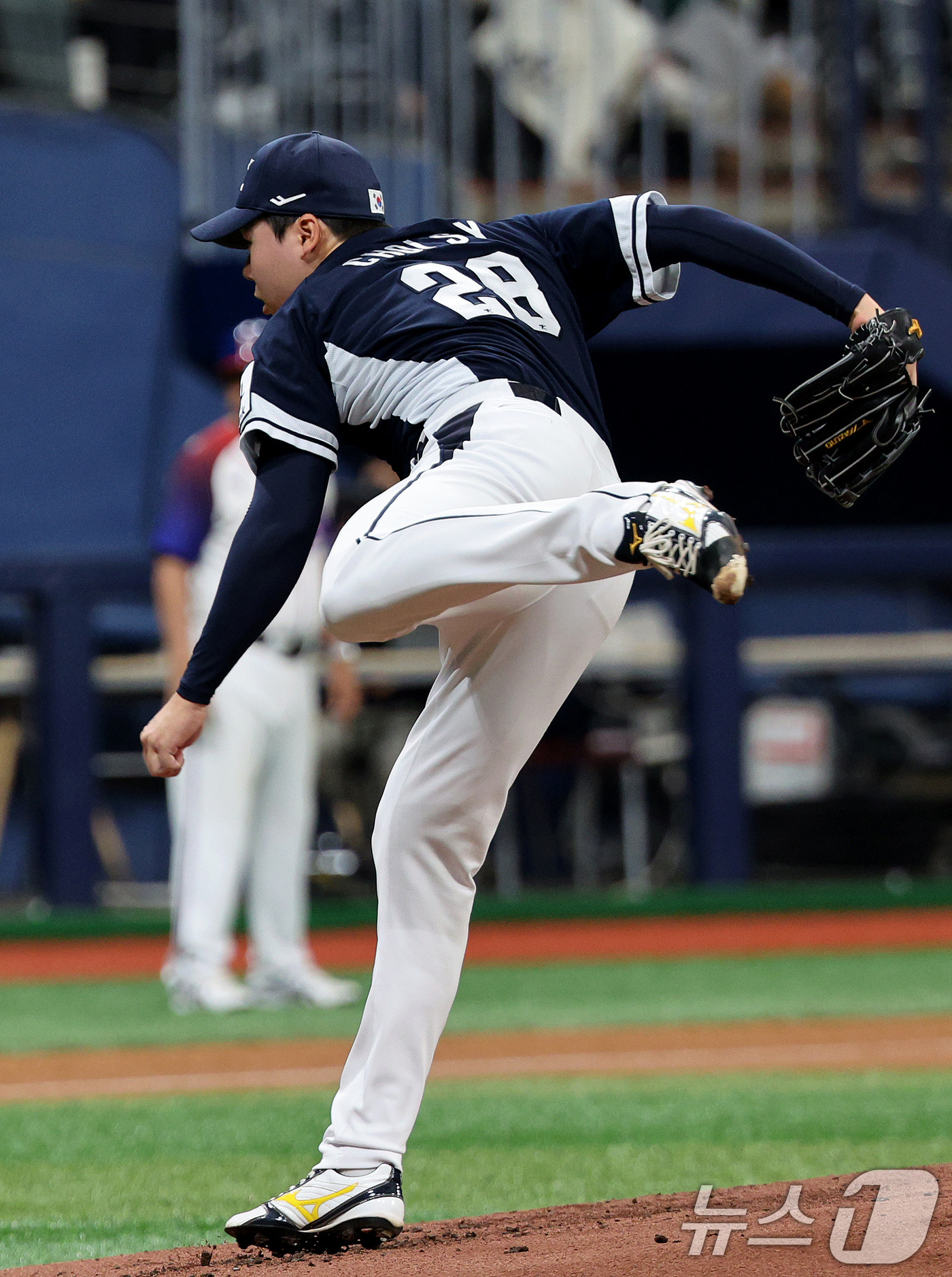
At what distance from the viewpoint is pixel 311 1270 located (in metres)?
2.55

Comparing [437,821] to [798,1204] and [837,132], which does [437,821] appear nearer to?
[798,1204]

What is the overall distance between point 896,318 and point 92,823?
6.21 metres

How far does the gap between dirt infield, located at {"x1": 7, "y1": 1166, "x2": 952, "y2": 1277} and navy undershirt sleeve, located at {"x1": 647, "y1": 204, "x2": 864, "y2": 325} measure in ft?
4.53

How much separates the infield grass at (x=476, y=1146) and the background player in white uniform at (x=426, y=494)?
51cm

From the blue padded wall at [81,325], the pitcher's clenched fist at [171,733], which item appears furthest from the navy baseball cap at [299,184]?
the blue padded wall at [81,325]

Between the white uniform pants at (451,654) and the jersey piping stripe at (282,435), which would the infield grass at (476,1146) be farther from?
the jersey piping stripe at (282,435)

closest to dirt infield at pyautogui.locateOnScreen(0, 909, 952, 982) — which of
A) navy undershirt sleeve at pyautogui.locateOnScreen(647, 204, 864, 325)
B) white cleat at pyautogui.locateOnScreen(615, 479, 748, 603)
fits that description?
navy undershirt sleeve at pyautogui.locateOnScreen(647, 204, 864, 325)

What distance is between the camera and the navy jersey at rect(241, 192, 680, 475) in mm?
2939

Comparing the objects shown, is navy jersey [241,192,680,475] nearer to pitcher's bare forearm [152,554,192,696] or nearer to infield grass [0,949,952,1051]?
infield grass [0,949,952,1051]

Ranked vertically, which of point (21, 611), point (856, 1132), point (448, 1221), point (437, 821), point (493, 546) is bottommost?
point (21, 611)

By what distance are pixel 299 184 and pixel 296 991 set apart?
387 cm

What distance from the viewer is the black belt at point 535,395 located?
9.59ft

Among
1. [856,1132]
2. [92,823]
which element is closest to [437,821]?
[856,1132]

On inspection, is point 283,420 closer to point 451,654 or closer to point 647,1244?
point 451,654
